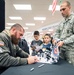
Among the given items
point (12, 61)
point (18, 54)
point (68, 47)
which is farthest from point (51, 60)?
point (68, 47)

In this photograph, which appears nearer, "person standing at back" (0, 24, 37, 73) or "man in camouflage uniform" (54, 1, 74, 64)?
"person standing at back" (0, 24, 37, 73)

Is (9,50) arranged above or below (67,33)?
below

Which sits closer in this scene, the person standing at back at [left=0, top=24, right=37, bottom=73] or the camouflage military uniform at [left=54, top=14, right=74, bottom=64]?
the person standing at back at [left=0, top=24, right=37, bottom=73]

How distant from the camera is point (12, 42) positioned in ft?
6.07

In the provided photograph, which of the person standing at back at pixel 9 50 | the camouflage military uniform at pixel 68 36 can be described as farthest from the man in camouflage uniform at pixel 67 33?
the person standing at back at pixel 9 50

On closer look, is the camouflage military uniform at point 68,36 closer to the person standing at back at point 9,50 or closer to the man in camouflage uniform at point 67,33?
the man in camouflage uniform at point 67,33

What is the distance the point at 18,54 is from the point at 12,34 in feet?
1.42

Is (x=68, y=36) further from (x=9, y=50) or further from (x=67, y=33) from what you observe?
(x=9, y=50)

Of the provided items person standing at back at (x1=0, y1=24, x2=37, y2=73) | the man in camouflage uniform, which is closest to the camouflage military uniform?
the man in camouflage uniform

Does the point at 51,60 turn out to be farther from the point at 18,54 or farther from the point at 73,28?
the point at 73,28

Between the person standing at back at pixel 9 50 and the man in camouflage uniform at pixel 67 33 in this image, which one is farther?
the man in camouflage uniform at pixel 67 33

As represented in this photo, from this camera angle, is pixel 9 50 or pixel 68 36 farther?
pixel 68 36

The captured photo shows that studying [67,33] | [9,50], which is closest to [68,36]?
[67,33]

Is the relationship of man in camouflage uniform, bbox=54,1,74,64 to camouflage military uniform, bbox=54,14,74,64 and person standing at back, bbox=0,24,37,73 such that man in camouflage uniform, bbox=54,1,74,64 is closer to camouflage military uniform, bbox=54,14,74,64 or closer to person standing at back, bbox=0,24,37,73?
camouflage military uniform, bbox=54,14,74,64
